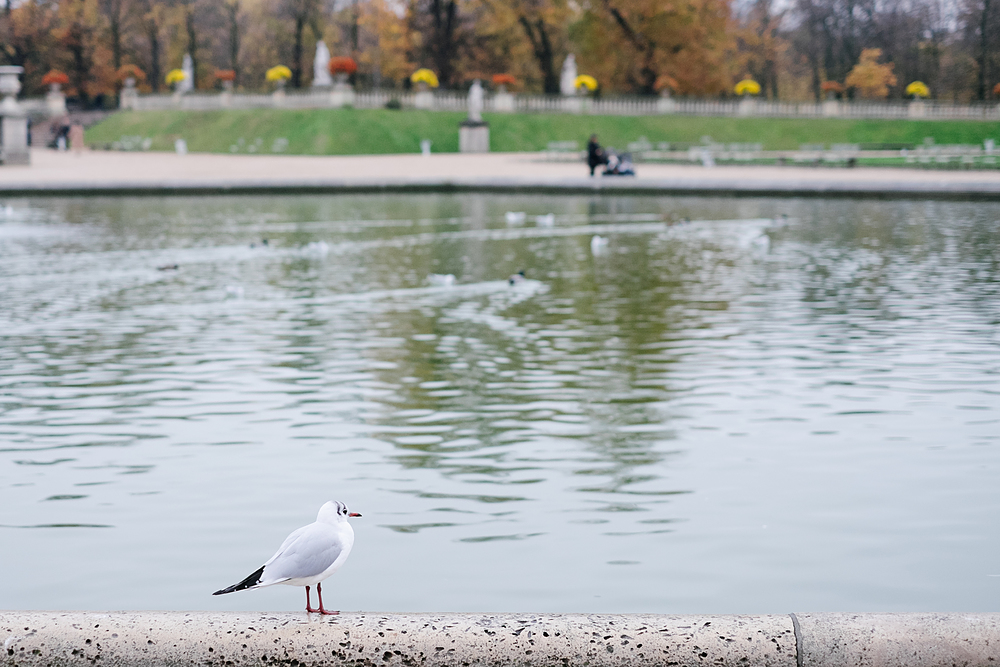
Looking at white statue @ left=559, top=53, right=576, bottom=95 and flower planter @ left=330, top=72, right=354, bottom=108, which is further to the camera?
white statue @ left=559, top=53, right=576, bottom=95

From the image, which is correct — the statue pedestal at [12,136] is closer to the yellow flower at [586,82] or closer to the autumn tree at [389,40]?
the autumn tree at [389,40]

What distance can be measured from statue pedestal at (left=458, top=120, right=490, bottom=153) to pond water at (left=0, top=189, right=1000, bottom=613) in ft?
128

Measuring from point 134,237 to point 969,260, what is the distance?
570 inches

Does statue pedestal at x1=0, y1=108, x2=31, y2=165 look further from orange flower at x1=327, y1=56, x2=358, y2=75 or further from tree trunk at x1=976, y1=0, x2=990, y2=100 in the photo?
tree trunk at x1=976, y1=0, x2=990, y2=100

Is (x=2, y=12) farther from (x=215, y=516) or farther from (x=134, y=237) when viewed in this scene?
(x=215, y=516)

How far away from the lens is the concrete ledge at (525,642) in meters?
4.31

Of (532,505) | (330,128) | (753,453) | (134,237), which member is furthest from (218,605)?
(330,128)

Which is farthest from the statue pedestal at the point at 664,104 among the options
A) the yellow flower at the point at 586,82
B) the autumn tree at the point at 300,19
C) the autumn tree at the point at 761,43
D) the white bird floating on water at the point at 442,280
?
the white bird floating on water at the point at 442,280

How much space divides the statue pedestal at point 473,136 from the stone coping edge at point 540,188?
22.9m

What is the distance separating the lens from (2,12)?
8475 centimetres

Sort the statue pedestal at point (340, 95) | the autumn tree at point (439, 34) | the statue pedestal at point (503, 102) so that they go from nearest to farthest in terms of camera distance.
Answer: the statue pedestal at point (340, 95) < the statue pedestal at point (503, 102) < the autumn tree at point (439, 34)

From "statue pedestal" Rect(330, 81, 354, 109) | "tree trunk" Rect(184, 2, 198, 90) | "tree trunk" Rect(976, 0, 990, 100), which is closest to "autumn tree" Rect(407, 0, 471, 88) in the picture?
"statue pedestal" Rect(330, 81, 354, 109)

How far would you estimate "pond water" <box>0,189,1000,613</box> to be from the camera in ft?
20.2

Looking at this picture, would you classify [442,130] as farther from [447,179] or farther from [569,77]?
[447,179]
